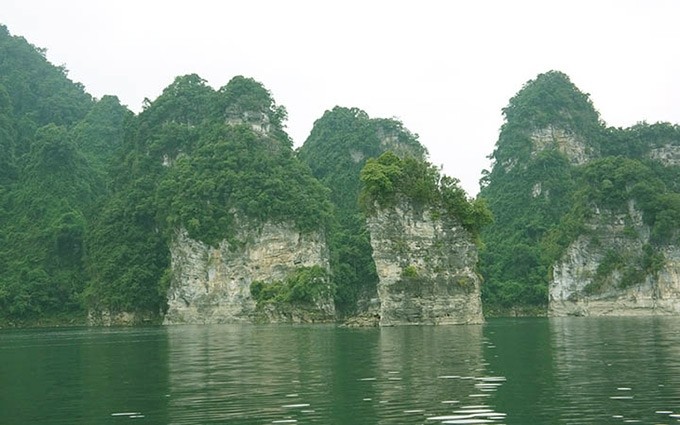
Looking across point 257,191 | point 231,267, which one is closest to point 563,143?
point 257,191

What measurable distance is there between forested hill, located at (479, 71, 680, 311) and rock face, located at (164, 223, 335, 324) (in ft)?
73.0

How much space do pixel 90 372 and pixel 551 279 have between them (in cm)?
6498

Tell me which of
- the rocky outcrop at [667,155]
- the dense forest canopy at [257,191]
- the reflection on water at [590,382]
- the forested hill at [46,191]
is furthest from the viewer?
the rocky outcrop at [667,155]

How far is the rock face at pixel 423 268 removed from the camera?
184 feet

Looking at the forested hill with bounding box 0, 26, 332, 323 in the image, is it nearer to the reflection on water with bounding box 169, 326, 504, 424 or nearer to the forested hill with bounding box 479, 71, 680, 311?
the forested hill with bounding box 479, 71, 680, 311

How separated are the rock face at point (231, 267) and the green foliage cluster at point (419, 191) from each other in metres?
26.6

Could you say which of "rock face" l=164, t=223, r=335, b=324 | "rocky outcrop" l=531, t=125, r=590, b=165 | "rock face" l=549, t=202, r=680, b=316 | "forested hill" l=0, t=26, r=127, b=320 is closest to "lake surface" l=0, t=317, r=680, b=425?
"rock face" l=164, t=223, r=335, b=324

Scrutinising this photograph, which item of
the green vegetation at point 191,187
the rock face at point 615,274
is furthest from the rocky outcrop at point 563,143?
the green vegetation at point 191,187

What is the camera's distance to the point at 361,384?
21984 millimetres

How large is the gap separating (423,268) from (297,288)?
2437 cm

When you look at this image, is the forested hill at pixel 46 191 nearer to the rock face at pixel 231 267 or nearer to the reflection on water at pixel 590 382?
the rock face at pixel 231 267

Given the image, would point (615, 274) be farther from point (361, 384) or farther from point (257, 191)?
point (361, 384)

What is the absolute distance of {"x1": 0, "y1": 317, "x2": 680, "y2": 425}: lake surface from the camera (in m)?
A: 17.0

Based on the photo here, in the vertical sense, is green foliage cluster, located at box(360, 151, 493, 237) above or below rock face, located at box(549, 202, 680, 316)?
above
